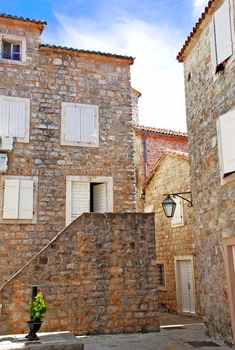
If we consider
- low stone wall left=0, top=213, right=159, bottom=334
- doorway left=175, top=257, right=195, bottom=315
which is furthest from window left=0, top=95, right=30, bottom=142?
doorway left=175, top=257, right=195, bottom=315

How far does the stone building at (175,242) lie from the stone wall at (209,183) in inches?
111

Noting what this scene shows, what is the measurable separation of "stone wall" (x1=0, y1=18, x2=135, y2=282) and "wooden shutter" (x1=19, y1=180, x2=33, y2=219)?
0.24 meters

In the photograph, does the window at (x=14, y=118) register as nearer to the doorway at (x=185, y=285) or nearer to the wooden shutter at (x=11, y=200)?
the wooden shutter at (x=11, y=200)

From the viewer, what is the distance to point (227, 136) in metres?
8.32

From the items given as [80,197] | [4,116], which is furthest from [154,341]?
[4,116]

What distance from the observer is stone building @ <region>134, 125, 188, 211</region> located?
1809 centimetres

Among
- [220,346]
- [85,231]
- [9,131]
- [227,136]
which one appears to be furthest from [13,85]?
[220,346]

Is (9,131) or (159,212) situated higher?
(9,131)

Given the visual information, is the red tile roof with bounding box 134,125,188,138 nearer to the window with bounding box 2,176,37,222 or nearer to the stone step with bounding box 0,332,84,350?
the window with bounding box 2,176,37,222

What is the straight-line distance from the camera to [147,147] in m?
18.2

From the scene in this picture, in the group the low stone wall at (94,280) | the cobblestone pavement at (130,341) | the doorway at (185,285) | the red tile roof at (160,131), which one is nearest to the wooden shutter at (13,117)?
the low stone wall at (94,280)

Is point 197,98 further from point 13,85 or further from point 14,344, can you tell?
point 14,344

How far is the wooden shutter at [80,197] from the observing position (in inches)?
472

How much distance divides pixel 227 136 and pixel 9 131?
643cm
